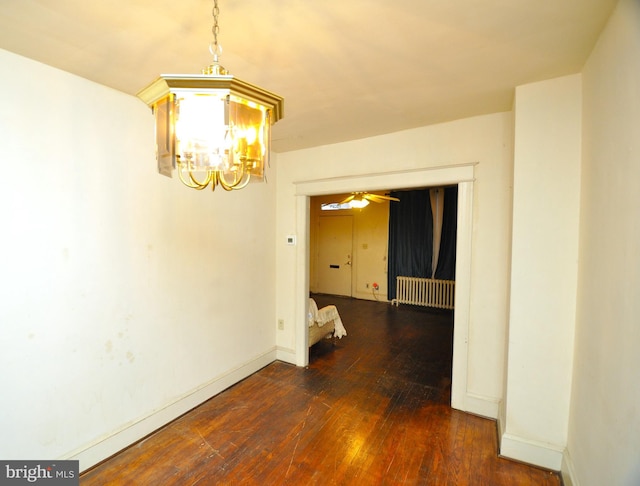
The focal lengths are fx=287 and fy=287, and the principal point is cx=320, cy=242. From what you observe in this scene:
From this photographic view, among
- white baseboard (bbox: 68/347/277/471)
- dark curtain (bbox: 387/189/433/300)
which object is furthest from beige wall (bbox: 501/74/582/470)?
dark curtain (bbox: 387/189/433/300)

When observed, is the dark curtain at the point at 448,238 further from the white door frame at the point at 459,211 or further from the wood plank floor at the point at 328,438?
the white door frame at the point at 459,211

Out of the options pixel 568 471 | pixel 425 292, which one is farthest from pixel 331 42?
pixel 425 292

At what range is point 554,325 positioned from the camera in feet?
6.05

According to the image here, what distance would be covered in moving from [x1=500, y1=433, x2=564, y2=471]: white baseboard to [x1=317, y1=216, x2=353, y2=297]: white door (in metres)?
5.42

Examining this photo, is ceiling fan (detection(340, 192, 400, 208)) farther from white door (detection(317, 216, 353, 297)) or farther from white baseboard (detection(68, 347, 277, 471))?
white baseboard (detection(68, 347, 277, 471))

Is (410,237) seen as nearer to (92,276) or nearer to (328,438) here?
(328,438)

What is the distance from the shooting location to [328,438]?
7.13ft

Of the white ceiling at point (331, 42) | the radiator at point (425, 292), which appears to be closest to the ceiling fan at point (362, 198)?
the radiator at point (425, 292)

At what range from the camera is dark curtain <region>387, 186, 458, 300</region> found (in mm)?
6039

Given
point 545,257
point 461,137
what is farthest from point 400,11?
point 545,257

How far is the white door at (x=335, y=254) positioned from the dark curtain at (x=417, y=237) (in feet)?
3.77

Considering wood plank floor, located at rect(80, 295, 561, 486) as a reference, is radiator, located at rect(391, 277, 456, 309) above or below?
above

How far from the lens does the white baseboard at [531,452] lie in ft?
6.08

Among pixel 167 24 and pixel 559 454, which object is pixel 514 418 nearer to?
pixel 559 454
